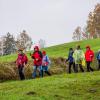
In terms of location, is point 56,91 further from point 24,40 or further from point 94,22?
point 24,40

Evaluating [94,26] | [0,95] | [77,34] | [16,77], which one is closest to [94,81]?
[0,95]

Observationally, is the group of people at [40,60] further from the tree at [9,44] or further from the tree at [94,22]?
the tree at [9,44]

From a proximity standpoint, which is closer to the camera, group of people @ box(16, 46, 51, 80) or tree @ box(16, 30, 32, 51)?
group of people @ box(16, 46, 51, 80)

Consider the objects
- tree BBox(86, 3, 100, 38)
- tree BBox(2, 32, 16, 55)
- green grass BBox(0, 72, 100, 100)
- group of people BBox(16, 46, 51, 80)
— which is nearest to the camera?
green grass BBox(0, 72, 100, 100)

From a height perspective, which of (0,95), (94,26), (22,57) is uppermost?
(94,26)

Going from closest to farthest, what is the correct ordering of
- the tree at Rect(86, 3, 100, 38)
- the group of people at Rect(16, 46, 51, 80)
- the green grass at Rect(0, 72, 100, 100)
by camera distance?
the green grass at Rect(0, 72, 100, 100)
the group of people at Rect(16, 46, 51, 80)
the tree at Rect(86, 3, 100, 38)

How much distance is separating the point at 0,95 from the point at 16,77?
1593 centimetres

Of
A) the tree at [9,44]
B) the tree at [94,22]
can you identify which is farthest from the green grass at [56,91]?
the tree at [9,44]

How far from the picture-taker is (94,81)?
82.3 ft

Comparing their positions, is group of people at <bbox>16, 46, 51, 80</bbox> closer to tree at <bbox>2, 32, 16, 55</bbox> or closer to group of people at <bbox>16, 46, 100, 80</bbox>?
group of people at <bbox>16, 46, 100, 80</bbox>

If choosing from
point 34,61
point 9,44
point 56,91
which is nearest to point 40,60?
point 34,61

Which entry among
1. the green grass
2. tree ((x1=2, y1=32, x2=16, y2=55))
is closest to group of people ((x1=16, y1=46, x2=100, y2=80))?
the green grass

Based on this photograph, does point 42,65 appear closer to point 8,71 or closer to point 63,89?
point 8,71

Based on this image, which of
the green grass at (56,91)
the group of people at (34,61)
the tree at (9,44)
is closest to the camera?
the green grass at (56,91)
